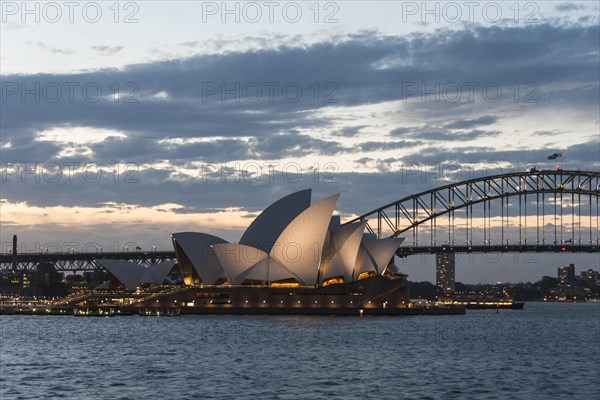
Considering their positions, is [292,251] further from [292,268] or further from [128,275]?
[128,275]

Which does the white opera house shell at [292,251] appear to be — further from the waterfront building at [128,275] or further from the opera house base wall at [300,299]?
the waterfront building at [128,275]

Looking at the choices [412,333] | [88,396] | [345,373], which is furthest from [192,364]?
[412,333]

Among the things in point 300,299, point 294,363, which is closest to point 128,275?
point 300,299

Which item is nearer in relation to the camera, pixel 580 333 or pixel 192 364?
pixel 192 364

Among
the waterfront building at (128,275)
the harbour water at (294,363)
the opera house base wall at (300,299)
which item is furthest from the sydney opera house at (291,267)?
the harbour water at (294,363)

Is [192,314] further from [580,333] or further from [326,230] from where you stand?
[580,333]
